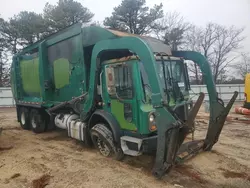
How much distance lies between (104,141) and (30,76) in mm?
4979

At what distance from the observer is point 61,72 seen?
7477mm

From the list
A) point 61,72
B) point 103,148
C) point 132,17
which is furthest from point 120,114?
point 132,17

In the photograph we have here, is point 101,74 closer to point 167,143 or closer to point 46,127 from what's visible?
point 167,143

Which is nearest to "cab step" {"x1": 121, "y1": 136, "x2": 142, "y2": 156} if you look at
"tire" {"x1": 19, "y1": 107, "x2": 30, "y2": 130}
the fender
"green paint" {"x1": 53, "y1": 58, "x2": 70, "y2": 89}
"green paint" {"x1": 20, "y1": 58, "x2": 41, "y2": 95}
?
the fender

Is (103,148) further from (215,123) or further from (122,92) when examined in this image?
(215,123)

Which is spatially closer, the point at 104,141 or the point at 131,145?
the point at 131,145

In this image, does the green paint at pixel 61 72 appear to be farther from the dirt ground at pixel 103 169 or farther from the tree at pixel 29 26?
the tree at pixel 29 26

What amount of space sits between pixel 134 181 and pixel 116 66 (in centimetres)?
223

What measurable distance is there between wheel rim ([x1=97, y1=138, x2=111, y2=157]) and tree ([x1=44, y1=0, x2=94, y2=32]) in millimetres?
20781

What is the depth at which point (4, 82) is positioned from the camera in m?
30.2

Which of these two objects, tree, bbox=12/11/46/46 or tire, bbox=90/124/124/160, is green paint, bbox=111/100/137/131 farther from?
tree, bbox=12/11/46/46

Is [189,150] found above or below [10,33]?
below

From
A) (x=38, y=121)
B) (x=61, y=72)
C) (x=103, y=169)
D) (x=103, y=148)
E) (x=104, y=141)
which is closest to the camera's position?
(x=103, y=169)

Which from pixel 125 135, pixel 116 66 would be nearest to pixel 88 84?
pixel 116 66
